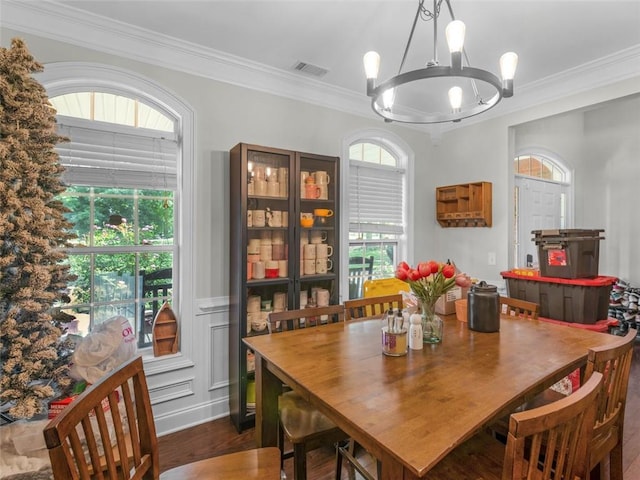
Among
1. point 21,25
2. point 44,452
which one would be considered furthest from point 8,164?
point 44,452

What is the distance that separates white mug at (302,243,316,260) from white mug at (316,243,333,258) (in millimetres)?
49

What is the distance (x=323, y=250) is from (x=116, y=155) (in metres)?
1.70

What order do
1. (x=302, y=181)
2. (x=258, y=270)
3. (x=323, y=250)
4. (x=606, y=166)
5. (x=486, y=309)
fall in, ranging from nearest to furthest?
(x=486, y=309) < (x=258, y=270) < (x=302, y=181) < (x=323, y=250) < (x=606, y=166)

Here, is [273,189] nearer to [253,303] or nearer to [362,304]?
[253,303]

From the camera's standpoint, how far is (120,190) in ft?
7.95

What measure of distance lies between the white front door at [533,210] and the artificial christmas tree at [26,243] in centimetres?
446

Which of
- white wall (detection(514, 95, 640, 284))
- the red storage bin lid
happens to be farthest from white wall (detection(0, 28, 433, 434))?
white wall (detection(514, 95, 640, 284))

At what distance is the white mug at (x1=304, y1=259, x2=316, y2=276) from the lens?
2875mm

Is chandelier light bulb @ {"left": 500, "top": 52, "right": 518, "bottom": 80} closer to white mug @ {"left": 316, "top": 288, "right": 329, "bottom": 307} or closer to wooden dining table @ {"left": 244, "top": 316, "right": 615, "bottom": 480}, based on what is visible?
wooden dining table @ {"left": 244, "top": 316, "right": 615, "bottom": 480}

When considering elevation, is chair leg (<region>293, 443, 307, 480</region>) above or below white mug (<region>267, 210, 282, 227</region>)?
below

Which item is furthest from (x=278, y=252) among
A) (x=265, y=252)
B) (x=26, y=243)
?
(x=26, y=243)

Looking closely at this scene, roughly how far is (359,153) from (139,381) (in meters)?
2.97

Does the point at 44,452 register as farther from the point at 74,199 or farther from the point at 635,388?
the point at 635,388

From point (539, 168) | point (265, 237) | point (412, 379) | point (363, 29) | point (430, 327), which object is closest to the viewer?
point (412, 379)
